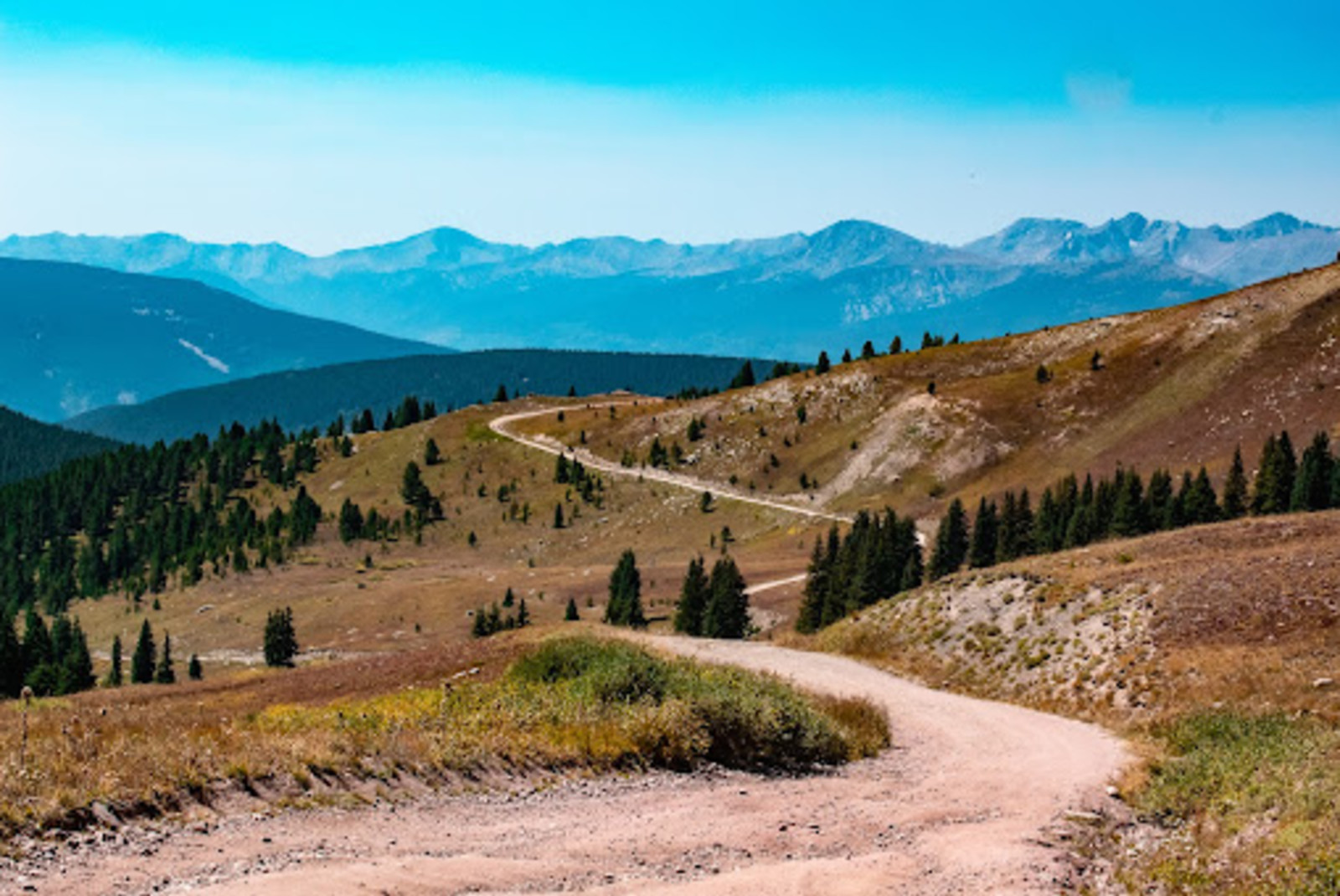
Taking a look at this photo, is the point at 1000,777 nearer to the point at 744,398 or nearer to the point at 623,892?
the point at 623,892

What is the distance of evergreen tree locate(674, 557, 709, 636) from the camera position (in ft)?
296

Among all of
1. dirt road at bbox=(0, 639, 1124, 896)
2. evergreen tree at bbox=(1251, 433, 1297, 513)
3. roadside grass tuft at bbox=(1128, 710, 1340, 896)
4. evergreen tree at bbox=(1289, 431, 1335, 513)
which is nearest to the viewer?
dirt road at bbox=(0, 639, 1124, 896)

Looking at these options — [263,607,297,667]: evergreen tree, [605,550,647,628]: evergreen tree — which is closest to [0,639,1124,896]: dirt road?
[605,550,647,628]: evergreen tree

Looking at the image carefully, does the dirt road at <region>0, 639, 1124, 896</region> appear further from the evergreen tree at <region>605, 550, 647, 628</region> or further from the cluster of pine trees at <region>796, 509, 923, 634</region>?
the evergreen tree at <region>605, 550, 647, 628</region>

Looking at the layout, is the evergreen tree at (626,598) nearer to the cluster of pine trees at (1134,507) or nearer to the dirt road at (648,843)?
the cluster of pine trees at (1134,507)

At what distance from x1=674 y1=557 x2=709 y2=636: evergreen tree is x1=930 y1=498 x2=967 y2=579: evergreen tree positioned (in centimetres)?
2143

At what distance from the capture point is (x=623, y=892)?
41.2 ft

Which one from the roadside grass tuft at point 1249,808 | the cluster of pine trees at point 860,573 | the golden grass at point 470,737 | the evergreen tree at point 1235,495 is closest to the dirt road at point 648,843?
the golden grass at point 470,737

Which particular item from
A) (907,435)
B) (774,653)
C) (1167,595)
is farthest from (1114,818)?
(907,435)

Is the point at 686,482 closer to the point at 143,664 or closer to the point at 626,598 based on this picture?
the point at 626,598

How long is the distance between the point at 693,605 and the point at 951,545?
1051 inches

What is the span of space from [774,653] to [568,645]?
17117mm

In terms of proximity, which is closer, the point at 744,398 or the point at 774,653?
the point at 774,653

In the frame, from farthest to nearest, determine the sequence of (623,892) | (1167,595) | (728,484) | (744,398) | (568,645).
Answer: (744,398) → (728,484) → (1167,595) → (568,645) → (623,892)
